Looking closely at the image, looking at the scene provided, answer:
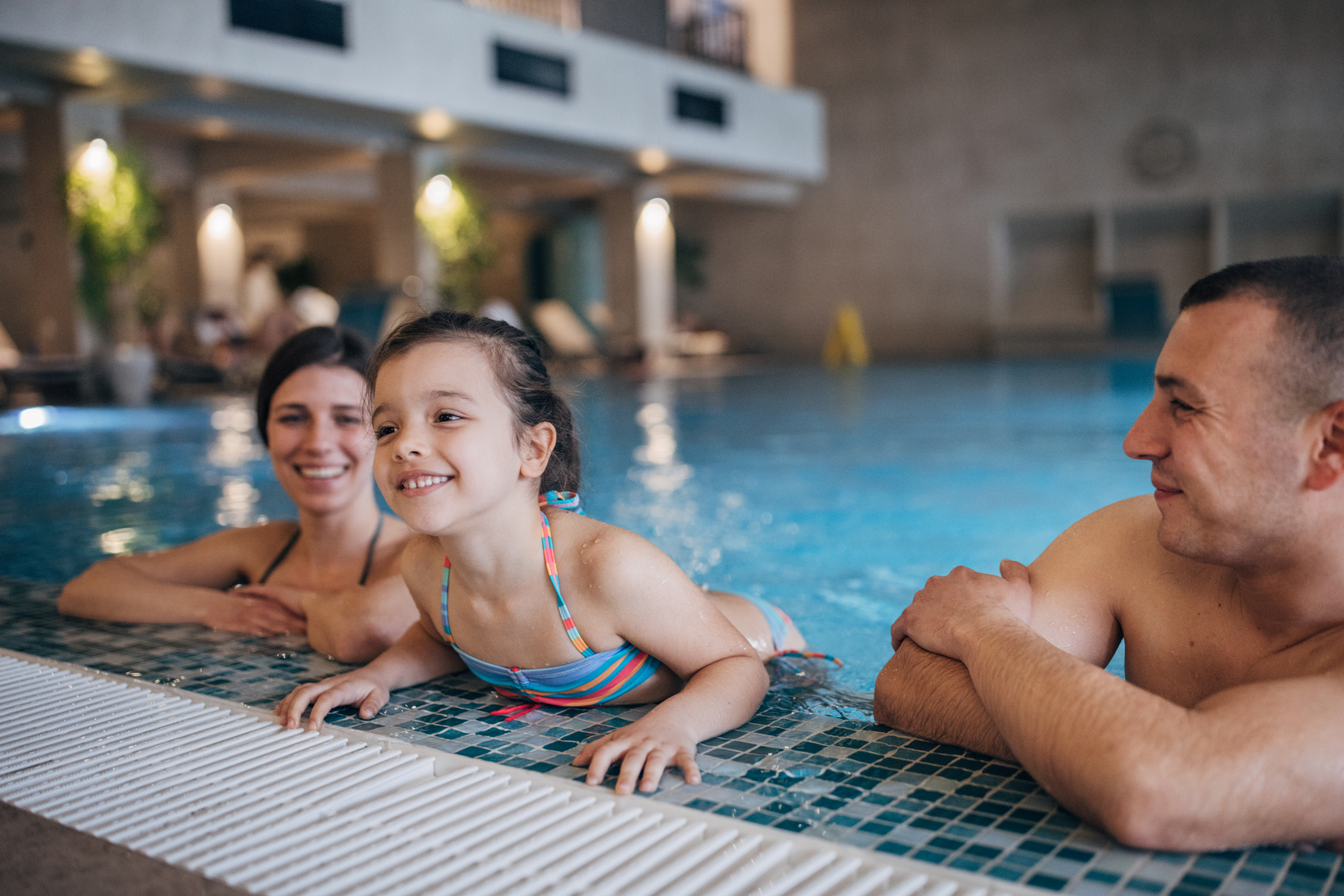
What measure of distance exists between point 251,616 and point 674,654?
128 centimetres

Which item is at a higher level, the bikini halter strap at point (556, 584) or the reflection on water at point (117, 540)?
the bikini halter strap at point (556, 584)

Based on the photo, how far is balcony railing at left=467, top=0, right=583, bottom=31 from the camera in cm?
1580

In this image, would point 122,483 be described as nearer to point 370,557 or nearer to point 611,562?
point 370,557

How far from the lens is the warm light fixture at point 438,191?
1424cm

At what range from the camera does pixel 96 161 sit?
1113 cm

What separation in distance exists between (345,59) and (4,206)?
9658 mm

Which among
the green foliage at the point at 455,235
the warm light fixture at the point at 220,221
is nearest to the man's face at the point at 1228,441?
the green foliage at the point at 455,235

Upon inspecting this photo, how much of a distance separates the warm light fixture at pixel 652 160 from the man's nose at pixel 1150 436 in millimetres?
14558

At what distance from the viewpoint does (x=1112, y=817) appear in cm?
127

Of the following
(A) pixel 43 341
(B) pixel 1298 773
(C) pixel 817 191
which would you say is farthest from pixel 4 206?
(B) pixel 1298 773

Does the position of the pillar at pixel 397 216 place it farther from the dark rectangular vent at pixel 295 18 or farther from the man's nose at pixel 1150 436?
the man's nose at pixel 1150 436

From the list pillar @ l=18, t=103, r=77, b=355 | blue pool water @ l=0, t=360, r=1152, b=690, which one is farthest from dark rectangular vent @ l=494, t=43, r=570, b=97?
blue pool water @ l=0, t=360, r=1152, b=690

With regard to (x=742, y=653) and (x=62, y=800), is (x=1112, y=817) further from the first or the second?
(x=62, y=800)

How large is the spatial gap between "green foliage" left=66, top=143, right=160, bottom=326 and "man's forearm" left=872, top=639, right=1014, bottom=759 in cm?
1145
